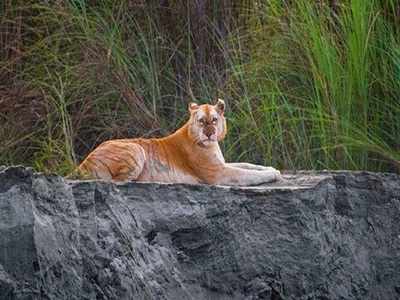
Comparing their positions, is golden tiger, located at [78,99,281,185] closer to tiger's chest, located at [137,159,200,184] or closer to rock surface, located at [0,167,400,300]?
tiger's chest, located at [137,159,200,184]

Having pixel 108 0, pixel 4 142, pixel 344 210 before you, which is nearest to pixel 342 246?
pixel 344 210

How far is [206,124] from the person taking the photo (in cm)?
684

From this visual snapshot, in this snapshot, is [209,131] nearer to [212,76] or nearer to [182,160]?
[182,160]

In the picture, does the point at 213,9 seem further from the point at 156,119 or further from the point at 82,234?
the point at 82,234

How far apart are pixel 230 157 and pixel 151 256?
2395 mm

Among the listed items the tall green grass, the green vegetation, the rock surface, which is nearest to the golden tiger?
the rock surface

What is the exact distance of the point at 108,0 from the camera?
898cm

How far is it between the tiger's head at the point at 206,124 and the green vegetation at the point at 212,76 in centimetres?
76

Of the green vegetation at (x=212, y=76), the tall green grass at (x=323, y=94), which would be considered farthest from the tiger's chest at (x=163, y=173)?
the tall green grass at (x=323, y=94)

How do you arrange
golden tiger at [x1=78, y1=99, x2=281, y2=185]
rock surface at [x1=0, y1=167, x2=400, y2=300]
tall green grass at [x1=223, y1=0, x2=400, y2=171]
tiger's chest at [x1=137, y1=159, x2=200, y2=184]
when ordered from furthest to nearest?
tall green grass at [x1=223, y1=0, x2=400, y2=171] < tiger's chest at [x1=137, y1=159, x2=200, y2=184] < golden tiger at [x1=78, y1=99, x2=281, y2=185] < rock surface at [x1=0, y1=167, x2=400, y2=300]

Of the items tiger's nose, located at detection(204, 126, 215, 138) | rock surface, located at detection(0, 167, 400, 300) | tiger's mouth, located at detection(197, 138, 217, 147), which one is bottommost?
rock surface, located at detection(0, 167, 400, 300)

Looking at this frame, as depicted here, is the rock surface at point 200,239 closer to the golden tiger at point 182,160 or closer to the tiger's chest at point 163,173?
the golden tiger at point 182,160

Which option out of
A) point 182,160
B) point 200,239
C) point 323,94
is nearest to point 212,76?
point 323,94

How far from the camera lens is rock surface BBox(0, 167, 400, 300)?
5.09 metres
